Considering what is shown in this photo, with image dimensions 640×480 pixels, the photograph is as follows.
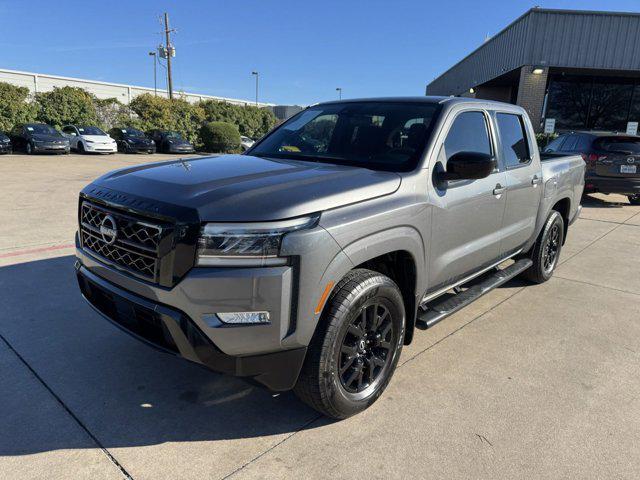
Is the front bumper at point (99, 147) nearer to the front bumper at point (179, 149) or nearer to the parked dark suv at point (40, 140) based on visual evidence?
the parked dark suv at point (40, 140)

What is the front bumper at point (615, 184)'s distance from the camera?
10.2 metres

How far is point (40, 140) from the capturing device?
75.2 feet

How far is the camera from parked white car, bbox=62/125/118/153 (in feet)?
79.9

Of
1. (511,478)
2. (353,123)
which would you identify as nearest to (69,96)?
(353,123)

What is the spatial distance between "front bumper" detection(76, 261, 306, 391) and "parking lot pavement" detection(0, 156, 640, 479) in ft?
1.57

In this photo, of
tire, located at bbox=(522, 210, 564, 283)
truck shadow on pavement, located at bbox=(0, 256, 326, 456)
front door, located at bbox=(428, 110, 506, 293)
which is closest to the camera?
truck shadow on pavement, located at bbox=(0, 256, 326, 456)

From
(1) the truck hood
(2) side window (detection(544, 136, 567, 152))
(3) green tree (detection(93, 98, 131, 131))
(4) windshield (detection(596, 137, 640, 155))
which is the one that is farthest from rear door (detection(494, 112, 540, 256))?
(3) green tree (detection(93, 98, 131, 131))

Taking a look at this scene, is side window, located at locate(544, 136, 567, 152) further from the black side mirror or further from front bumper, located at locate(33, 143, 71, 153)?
front bumper, located at locate(33, 143, 71, 153)

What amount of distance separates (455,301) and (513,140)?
70.1 inches

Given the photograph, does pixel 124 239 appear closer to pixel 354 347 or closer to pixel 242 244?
pixel 242 244

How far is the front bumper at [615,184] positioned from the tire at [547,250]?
5.81m

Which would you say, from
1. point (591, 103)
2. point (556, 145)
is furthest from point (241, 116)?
point (556, 145)

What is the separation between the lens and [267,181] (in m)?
2.66

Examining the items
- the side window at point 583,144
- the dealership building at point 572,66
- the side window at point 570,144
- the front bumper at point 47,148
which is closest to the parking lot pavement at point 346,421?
the side window at point 583,144
